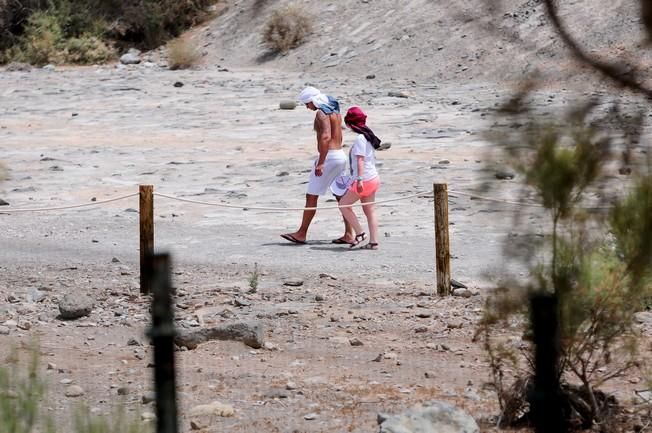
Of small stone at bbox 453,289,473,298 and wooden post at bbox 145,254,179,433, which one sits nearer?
wooden post at bbox 145,254,179,433

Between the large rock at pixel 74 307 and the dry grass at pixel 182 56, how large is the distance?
22.2 metres

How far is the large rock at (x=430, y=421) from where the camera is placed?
577 centimetres

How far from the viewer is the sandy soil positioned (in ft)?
24.3

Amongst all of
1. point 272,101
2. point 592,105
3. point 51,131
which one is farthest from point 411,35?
point 592,105

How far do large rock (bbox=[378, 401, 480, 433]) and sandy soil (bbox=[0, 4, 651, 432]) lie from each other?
27.8 inches

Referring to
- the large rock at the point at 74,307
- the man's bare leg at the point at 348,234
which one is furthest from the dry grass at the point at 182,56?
the large rock at the point at 74,307

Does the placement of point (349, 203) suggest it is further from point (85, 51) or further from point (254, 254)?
point (85, 51)

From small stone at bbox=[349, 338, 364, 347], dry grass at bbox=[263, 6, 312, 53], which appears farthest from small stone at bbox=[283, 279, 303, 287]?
dry grass at bbox=[263, 6, 312, 53]

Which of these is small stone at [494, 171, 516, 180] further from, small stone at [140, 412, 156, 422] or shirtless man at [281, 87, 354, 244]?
shirtless man at [281, 87, 354, 244]

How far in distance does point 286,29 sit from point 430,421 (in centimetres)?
2596

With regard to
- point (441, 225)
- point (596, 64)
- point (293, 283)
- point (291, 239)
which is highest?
point (596, 64)

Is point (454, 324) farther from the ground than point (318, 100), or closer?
closer

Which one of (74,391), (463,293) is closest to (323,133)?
(463,293)

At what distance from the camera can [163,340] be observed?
2596 mm
